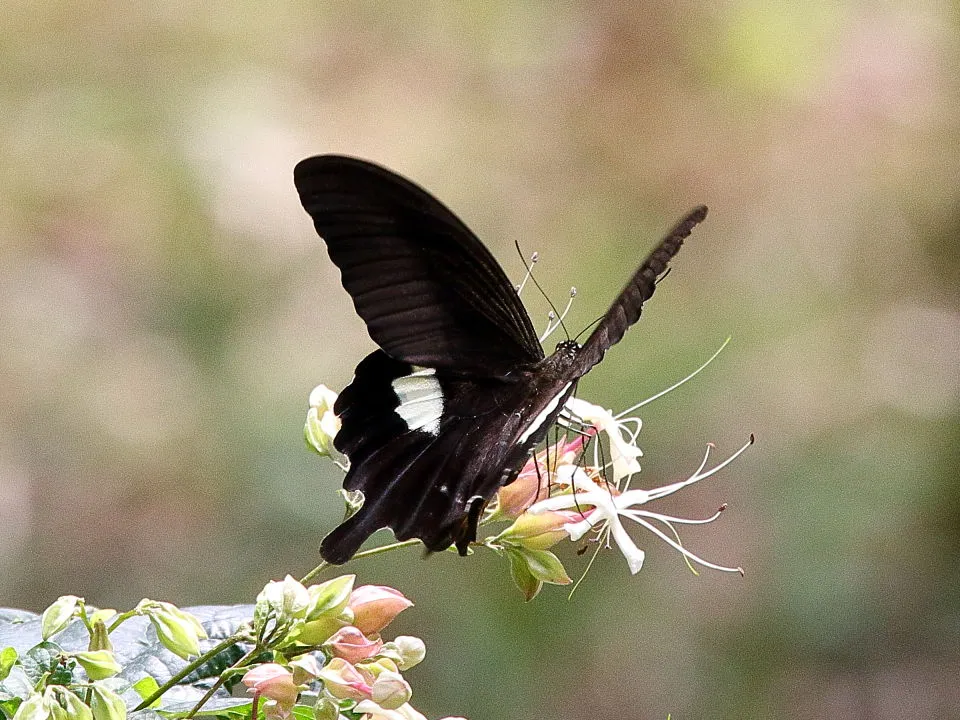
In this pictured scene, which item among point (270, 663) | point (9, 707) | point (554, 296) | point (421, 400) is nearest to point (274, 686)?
point (270, 663)

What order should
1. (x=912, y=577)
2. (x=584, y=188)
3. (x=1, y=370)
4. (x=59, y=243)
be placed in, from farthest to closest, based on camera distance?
Answer: 1. (x=584, y=188)
2. (x=59, y=243)
3. (x=1, y=370)
4. (x=912, y=577)

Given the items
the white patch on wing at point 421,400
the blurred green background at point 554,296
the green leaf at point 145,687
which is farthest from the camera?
the blurred green background at point 554,296

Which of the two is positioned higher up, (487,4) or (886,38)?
(487,4)

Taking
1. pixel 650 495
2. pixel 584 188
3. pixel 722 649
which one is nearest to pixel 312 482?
pixel 722 649

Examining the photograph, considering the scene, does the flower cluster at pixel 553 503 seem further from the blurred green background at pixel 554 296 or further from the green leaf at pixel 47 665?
the blurred green background at pixel 554 296

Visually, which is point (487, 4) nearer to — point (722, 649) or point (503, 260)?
point (503, 260)

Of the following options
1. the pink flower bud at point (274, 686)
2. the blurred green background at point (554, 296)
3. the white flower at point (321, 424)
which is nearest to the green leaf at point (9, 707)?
the pink flower bud at point (274, 686)

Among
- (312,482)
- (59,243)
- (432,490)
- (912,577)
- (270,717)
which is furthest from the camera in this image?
(59,243)
